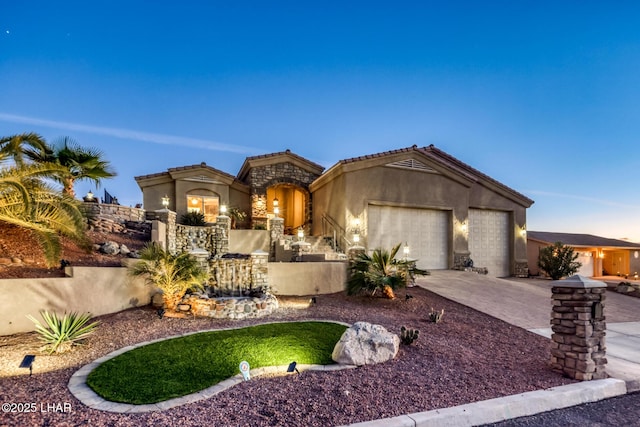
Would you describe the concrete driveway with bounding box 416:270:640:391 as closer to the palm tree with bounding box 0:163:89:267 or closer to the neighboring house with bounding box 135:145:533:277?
the neighboring house with bounding box 135:145:533:277

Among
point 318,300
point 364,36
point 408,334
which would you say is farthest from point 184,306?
point 364,36

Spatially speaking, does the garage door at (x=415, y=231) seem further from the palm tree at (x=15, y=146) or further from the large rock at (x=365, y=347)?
the palm tree at (x=15, y=146)

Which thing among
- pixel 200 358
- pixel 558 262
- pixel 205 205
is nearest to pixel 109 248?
pixel 200 358

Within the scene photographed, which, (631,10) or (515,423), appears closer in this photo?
(515,423)

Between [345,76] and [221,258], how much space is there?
603 inches

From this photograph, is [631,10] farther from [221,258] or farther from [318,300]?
[221,258]

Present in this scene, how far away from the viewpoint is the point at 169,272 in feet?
25.2

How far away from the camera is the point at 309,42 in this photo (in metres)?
19.8

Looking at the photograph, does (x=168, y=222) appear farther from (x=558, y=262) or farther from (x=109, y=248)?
(x=558, y=262)

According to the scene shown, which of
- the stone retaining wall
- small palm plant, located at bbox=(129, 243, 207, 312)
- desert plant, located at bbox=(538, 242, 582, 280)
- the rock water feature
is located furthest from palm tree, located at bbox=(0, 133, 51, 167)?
desert plant, located at bbox=(538, 242, 582, 280)

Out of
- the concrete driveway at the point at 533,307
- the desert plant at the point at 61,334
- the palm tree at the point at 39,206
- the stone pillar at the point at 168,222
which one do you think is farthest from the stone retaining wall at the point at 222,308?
the concrete driveway at the point at 533,307

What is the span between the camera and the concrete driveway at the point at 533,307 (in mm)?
5715

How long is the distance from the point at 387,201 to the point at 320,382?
11.7m

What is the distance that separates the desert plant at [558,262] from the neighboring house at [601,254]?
421cm
